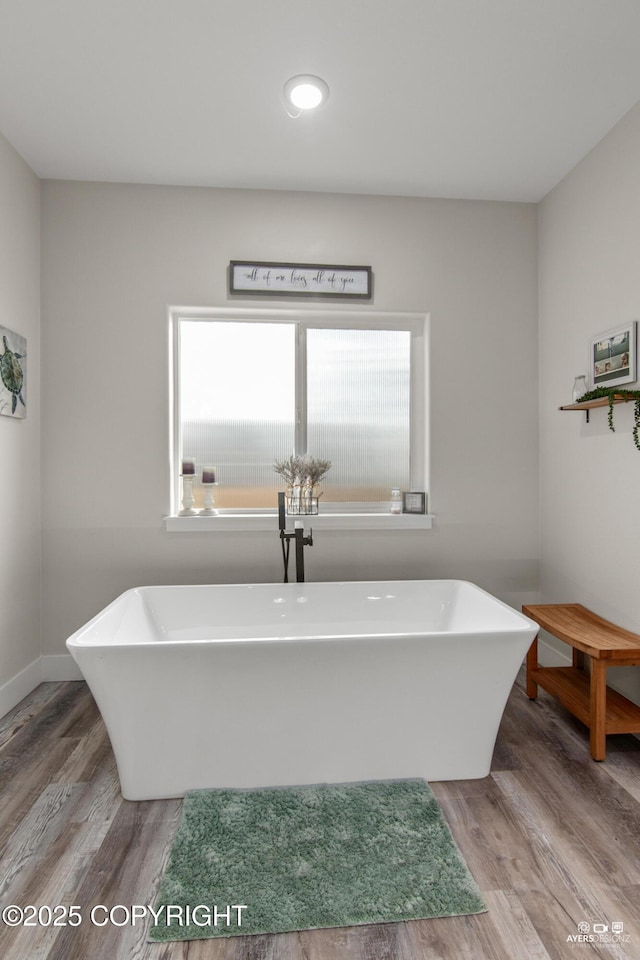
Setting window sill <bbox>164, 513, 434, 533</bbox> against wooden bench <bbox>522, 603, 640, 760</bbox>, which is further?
window sill <bbox>164, 513, 434, 533</bbox>

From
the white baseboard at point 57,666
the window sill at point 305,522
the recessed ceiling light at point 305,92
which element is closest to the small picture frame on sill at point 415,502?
the window sill at point 305,522

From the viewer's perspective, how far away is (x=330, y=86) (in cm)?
219

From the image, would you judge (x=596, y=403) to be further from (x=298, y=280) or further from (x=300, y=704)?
(x=300, y=704)

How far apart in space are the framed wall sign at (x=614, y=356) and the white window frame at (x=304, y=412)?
2.93ft

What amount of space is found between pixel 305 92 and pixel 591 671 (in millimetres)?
2624

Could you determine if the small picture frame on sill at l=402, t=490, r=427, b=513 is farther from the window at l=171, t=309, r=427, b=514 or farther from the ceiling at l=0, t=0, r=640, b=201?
the ceiling at l=0, t=0, r=640, b=201

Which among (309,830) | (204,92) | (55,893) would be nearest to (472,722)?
(309,830)

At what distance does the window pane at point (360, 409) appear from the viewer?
3.21 metres

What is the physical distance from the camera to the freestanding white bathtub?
1826mm

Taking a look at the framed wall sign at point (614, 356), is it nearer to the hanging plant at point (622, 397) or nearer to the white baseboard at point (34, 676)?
the hanging plant at point (622, 397)

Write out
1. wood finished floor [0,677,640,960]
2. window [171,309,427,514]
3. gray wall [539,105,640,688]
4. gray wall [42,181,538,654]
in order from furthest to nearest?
1. window [171,309,427,514]
2. gray wall [42,181,538,654]
3. gray wall [539,105,640,688]
4. wood finished floor [0,677,640,960]

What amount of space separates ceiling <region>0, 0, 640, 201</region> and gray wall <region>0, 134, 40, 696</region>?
0.81 feet

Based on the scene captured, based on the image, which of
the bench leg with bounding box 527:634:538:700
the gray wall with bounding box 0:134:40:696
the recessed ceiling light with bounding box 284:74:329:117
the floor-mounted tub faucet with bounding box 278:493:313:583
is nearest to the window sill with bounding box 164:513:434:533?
the floor-mounted tub faucet with bounding box 278:493:313:583

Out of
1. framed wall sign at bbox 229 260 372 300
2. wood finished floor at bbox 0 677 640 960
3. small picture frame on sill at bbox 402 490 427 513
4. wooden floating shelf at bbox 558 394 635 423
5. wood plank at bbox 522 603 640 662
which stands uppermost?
framed wall sign at bbox 229 260 372 300
